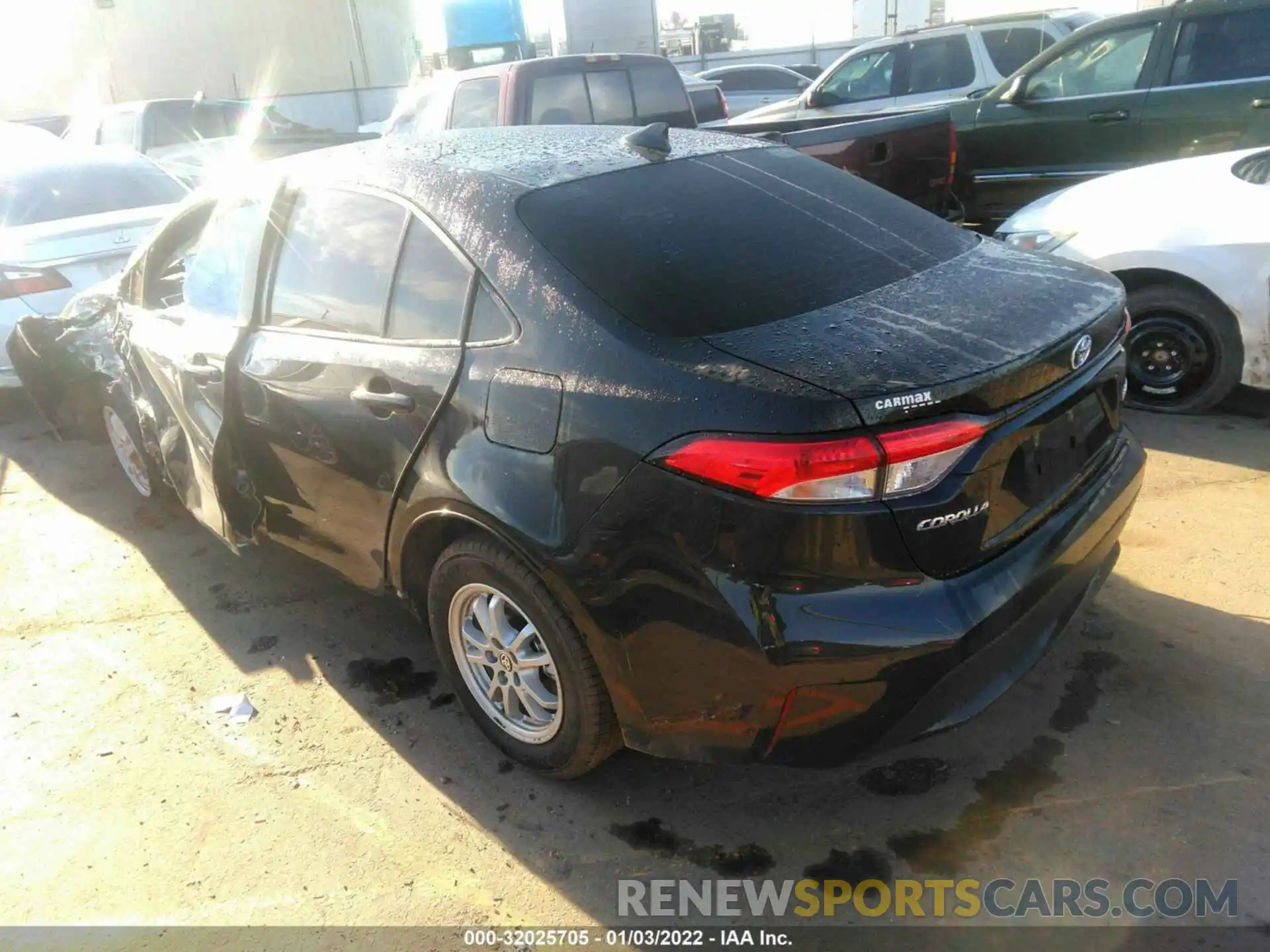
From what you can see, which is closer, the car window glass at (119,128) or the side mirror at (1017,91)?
the side mirror at (1017,91)

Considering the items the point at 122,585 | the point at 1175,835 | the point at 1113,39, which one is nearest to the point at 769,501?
the point at 1175,835

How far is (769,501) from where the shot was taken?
188 centimetres

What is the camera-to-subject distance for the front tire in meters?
2.30

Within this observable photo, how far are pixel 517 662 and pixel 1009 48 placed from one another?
30.6ft

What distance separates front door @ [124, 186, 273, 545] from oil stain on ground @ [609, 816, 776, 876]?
71.8 inches

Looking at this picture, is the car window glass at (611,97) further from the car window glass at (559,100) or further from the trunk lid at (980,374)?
the trunk lid at (980,374)

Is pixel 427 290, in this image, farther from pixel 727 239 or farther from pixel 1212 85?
pixel 1212 85

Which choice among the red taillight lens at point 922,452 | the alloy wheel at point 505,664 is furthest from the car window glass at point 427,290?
the red taillight lens at point 922,452

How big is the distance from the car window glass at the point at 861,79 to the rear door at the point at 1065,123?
2767 mm

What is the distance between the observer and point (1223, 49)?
6160 mm

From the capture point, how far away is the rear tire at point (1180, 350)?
14.1ft

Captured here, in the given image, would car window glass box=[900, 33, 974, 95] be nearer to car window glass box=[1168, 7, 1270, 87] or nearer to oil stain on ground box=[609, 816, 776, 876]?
car window glass box=[1168, 7, 1270, 87]

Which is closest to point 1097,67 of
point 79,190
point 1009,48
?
point 1009,48

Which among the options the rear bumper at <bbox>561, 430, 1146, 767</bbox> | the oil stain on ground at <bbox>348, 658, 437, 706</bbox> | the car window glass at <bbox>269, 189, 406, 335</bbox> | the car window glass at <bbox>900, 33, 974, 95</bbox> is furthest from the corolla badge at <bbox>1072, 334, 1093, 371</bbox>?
the car window glass at <bbox>900, 33, 974, 95</bbox>
